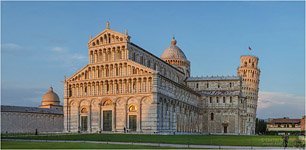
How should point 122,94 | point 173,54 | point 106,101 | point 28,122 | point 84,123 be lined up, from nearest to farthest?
point 122,94 → point 106,101 → point 84,123 → point 28,122 → point 173,54

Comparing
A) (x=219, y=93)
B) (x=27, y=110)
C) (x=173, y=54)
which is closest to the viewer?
(x=27, y=110)

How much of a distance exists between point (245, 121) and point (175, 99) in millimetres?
37886

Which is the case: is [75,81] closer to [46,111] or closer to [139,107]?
[139,107]

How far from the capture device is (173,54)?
110562 mm

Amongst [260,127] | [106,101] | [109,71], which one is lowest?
[260,127]

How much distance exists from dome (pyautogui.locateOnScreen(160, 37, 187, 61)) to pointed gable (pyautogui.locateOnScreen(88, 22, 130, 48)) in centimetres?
3576

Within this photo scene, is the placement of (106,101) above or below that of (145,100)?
below

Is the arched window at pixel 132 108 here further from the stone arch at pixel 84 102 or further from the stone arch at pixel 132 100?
the stone arch at pixel 84 102

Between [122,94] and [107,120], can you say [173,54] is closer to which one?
[122,94]

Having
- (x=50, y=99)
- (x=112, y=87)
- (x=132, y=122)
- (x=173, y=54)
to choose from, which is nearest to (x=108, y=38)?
(x=112, y=87)

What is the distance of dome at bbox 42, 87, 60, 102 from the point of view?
4535 inches

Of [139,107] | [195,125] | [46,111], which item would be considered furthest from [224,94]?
[46,111]

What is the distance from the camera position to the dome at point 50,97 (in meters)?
115

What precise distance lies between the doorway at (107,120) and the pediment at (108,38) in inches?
508
